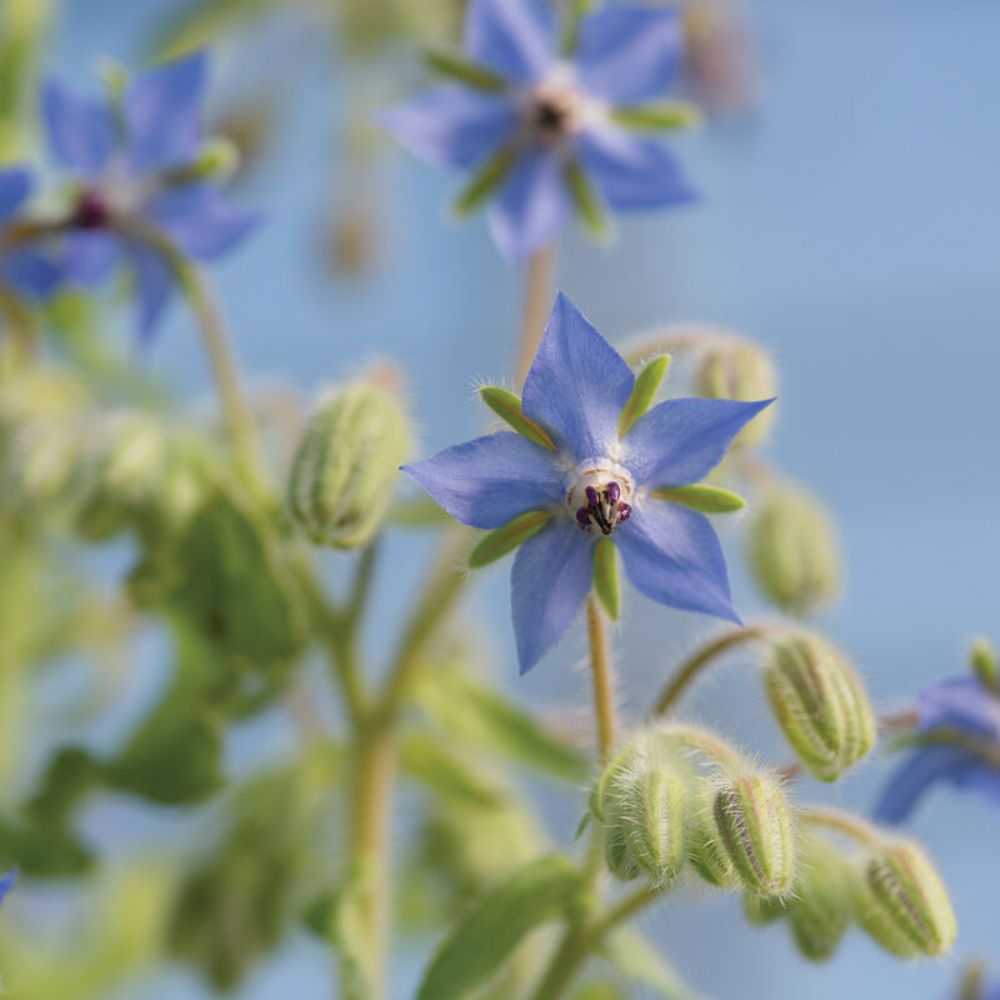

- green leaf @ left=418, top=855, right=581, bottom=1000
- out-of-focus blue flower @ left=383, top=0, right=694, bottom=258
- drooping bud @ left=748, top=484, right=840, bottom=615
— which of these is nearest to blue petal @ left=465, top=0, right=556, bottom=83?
out-of-focus blue flower @ left=383, top=0, right=694, bottom=258

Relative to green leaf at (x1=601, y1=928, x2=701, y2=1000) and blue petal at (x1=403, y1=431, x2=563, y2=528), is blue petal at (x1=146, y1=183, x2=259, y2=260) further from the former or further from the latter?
green leaf at (x1=601, y1=928, x2=701, y2=1000)

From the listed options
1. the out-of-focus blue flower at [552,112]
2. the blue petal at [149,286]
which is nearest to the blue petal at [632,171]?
the out-of-focus blue flower at [552,112]

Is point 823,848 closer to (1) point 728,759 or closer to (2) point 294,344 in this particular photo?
(1) point 728,759

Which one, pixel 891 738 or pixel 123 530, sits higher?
pixel 123 530

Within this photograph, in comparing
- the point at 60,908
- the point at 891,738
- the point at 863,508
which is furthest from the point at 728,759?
the point at 863,508

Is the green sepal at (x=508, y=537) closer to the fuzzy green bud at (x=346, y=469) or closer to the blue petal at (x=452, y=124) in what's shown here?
the fuzzy green bud at (x=346, y=469)

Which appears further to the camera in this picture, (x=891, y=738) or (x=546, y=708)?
(x=546, y=708)
